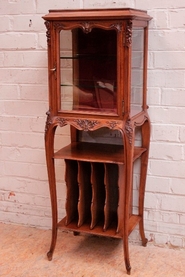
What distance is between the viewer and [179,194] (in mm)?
2299

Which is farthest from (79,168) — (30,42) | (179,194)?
(30,42)

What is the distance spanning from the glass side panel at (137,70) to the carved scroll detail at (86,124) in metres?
0.19

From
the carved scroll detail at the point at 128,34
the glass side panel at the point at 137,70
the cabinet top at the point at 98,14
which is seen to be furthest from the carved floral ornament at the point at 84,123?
the cabinet top at the point at 98,14

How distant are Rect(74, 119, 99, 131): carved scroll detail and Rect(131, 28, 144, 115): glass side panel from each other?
192 mm

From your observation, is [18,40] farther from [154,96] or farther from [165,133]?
[165,133]

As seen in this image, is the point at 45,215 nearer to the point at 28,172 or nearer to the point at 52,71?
the point at 28,172

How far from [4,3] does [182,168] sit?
1.35 meters

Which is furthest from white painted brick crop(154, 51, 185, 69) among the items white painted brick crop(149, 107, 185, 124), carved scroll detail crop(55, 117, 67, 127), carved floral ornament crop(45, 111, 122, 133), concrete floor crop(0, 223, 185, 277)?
concrete floor crop(0, 223, 185, 277)

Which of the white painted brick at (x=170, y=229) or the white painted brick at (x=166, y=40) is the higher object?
the white painted brick at (x=166, y=40)

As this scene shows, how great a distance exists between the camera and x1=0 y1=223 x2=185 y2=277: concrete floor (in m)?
2.13

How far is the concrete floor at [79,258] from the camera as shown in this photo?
7.00ft

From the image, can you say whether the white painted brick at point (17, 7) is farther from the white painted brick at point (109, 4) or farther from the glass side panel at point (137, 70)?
the glass side panel at point (137, 70)

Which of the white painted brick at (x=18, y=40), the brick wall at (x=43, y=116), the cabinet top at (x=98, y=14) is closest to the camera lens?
the cabinet top at (x=98, y=14)

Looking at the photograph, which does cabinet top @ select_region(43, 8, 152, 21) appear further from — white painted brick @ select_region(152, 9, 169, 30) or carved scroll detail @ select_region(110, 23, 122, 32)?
white painted brick @ select_region(152, 9, 169, 30)
